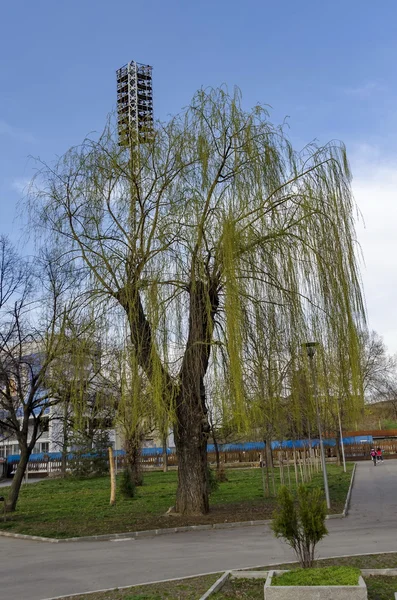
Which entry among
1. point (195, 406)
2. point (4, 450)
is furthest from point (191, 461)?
point (4, 450)

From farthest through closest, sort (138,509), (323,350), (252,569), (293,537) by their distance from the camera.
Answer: (138,509)
(323,350)
(252,569)
(293,537)

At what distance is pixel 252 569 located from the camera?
28.3ft

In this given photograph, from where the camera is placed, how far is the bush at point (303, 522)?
23.2 feet

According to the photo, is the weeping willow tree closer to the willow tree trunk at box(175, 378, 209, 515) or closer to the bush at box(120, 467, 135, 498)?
the willow tree trunk at box(175, 378, 209, 515)

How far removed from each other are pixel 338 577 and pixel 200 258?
7185 mm

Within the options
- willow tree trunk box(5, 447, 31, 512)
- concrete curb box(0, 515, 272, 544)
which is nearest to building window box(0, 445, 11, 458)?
willow tree trunk box(5, 447, 31, 512)

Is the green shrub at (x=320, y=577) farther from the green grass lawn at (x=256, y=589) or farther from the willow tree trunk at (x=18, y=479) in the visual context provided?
the willow tree trunk at (x=18, y=479)

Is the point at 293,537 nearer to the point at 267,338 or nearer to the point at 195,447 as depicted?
the point at 267,338

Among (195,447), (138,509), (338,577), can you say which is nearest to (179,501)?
(195,447)

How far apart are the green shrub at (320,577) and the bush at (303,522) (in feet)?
1.76

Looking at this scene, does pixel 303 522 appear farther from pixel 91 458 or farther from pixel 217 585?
pixel 91 458

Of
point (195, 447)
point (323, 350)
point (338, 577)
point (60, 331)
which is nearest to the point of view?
point (338, 577)

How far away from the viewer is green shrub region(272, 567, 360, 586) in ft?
20.2

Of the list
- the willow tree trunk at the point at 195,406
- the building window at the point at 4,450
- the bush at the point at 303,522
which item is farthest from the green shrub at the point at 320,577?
the building window at the point at 4,450
